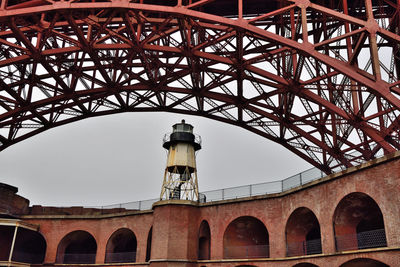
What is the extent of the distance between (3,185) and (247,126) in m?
18.7

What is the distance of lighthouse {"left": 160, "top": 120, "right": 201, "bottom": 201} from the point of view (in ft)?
94.8

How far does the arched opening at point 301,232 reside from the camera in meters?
21.8

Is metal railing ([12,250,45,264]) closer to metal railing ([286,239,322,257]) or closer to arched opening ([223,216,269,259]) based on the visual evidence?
arched opening ([223,216,269,259])

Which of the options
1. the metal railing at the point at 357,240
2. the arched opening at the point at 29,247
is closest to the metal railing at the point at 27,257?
the arched opening at the point at 29,247

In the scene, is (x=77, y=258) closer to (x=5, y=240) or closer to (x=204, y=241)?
(x=5, y=240)

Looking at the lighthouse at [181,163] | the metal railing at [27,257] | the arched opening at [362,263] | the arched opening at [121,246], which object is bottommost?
the arched opening at [362,263]

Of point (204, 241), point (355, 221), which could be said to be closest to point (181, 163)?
point (204, 241)

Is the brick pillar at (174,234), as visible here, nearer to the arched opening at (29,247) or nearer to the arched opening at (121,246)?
the arched opening at (121,246)

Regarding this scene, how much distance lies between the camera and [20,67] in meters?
23.9

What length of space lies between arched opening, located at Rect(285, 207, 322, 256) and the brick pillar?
6.15 m

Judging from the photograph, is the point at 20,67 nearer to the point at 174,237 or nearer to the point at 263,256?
the point at 174,237

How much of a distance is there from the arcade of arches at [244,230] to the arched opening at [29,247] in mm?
79

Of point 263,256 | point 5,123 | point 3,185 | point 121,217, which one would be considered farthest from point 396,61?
point 3,185

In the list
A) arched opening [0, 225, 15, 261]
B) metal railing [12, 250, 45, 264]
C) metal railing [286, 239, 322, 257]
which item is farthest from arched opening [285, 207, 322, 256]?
arched opening [0, 225, 15, 261]
